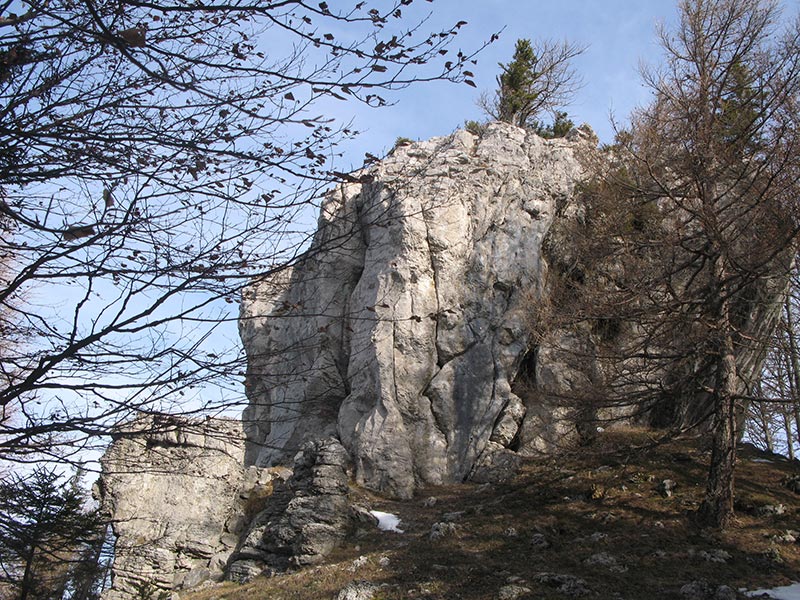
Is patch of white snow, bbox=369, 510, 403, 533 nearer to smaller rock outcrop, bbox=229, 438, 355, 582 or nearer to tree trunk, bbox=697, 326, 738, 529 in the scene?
smaller rock outcrop, bbox=229, 438, 355, 582

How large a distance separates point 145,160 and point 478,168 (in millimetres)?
14687

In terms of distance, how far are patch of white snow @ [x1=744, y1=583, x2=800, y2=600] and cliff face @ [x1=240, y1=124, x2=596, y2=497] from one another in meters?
6.52

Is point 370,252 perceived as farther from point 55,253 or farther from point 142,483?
point 55,253

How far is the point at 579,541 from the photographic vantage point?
380 inches

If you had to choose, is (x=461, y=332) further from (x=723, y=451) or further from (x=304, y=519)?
(x=723, y=451)

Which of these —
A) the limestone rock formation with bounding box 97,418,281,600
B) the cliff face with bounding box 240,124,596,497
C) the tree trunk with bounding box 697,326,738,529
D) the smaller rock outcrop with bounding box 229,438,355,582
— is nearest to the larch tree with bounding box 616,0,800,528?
the tree trunk with bounding box 697,326,738,529

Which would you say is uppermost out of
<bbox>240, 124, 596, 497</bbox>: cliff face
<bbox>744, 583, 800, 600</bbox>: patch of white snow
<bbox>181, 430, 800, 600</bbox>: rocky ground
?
<bbox>240, 124, 596, 497</bbox>: cliff face

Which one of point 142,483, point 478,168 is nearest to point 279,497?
point 142,483

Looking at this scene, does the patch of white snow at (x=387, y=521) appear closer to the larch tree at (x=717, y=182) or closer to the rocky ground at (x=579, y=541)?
the rocky ground at (x=579, y=541)

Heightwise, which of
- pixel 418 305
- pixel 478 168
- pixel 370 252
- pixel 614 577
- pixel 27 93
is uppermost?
pixel 478 168

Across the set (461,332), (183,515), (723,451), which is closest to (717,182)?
(723,451)

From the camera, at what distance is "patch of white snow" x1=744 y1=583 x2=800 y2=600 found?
7285 millimetres

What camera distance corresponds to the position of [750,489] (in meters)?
10.8

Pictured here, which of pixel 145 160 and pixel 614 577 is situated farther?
pixel 614 577
